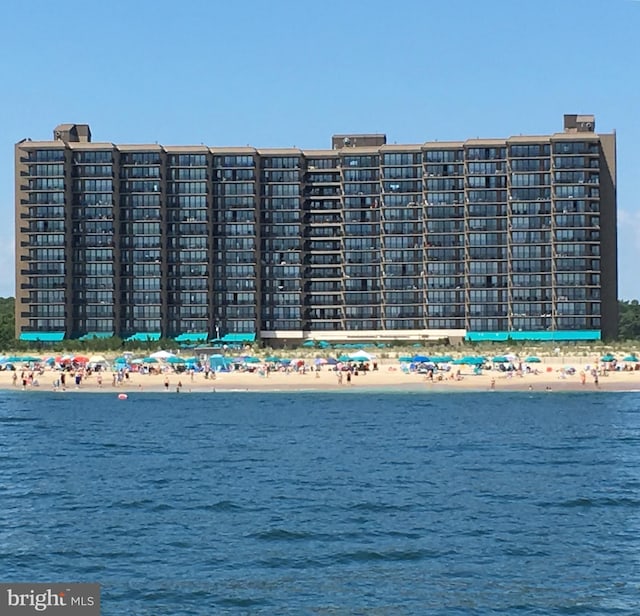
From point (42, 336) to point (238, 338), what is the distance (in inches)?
1292

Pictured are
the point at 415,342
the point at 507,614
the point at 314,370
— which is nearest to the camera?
the point at 507,614

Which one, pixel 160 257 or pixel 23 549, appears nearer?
pixel 23 549

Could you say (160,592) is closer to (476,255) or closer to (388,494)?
(388,494)

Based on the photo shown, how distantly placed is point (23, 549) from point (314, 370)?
305ft

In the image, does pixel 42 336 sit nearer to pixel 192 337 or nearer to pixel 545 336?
pixel 192 337

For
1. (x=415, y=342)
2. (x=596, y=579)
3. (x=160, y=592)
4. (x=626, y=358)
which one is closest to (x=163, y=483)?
(x=160, y=592)

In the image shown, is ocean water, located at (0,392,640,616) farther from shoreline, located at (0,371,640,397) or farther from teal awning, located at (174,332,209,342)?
teal awning, located at (174,332,209,342)

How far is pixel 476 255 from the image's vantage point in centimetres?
17938

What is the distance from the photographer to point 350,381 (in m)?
117

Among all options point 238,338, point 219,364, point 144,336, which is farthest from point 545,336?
point 219,364

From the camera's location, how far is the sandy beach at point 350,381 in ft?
362

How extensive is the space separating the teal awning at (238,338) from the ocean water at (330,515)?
99407 mm

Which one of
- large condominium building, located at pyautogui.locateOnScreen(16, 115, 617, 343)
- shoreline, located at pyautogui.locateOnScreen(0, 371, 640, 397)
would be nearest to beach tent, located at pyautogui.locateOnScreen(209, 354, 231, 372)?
shoreline, located at pyautogui.locateOnScreen(0, 371, 640, 397)

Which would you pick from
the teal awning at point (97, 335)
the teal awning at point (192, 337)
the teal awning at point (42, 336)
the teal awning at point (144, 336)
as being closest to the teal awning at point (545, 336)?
the teal awning at point (192, 337)
